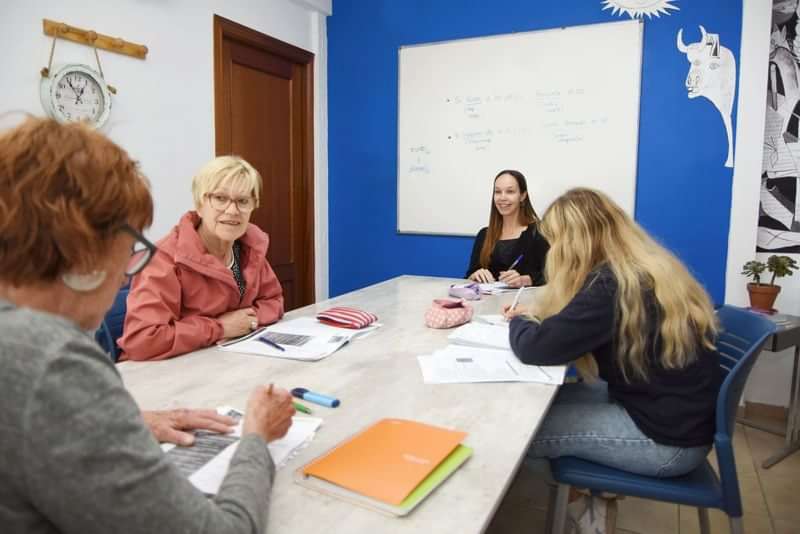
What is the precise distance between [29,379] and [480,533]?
1.89 feet

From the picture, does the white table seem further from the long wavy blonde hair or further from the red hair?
the red hair

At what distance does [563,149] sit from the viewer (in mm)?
3465

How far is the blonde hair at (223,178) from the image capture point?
5.87ft

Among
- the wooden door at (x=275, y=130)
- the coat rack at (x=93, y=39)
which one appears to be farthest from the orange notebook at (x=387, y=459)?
the wooden door at (x=275, y=130)

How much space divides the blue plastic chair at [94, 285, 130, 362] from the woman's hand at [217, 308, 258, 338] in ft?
1.08

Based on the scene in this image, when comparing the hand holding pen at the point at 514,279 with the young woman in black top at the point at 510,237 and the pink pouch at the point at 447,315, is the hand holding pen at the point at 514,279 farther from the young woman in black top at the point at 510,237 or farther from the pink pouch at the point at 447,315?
the pink pouch at the point at 447,315

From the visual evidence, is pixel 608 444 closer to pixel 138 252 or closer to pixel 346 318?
pixel 346 318

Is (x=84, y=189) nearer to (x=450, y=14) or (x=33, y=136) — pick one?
(x=33, y=136)

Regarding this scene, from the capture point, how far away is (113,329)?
183 cm

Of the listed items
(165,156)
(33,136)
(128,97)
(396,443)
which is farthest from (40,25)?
(396,443)

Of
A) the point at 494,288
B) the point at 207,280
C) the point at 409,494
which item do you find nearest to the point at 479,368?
the point at 409,494

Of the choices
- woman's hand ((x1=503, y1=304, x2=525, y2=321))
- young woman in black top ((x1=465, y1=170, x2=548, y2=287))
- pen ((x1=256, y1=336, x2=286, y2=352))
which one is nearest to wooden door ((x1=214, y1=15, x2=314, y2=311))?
young woman in black top ((x1=465, y1=170, x2=548, y2=287))

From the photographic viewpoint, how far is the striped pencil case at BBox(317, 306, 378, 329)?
1.87m

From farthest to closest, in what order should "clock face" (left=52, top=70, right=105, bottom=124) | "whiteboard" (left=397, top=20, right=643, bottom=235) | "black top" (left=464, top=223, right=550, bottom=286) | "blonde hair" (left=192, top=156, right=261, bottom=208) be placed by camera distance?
"whiteboard" (left=397, top=20, right=643, bottom=235) → "black top" (left=464, top=223, right=550, bottom=286) → "clock face" (left=52, top=70, right=105, bottom=124) → "blonde hair" (left=192, top=156, right=261, bottom=208)
